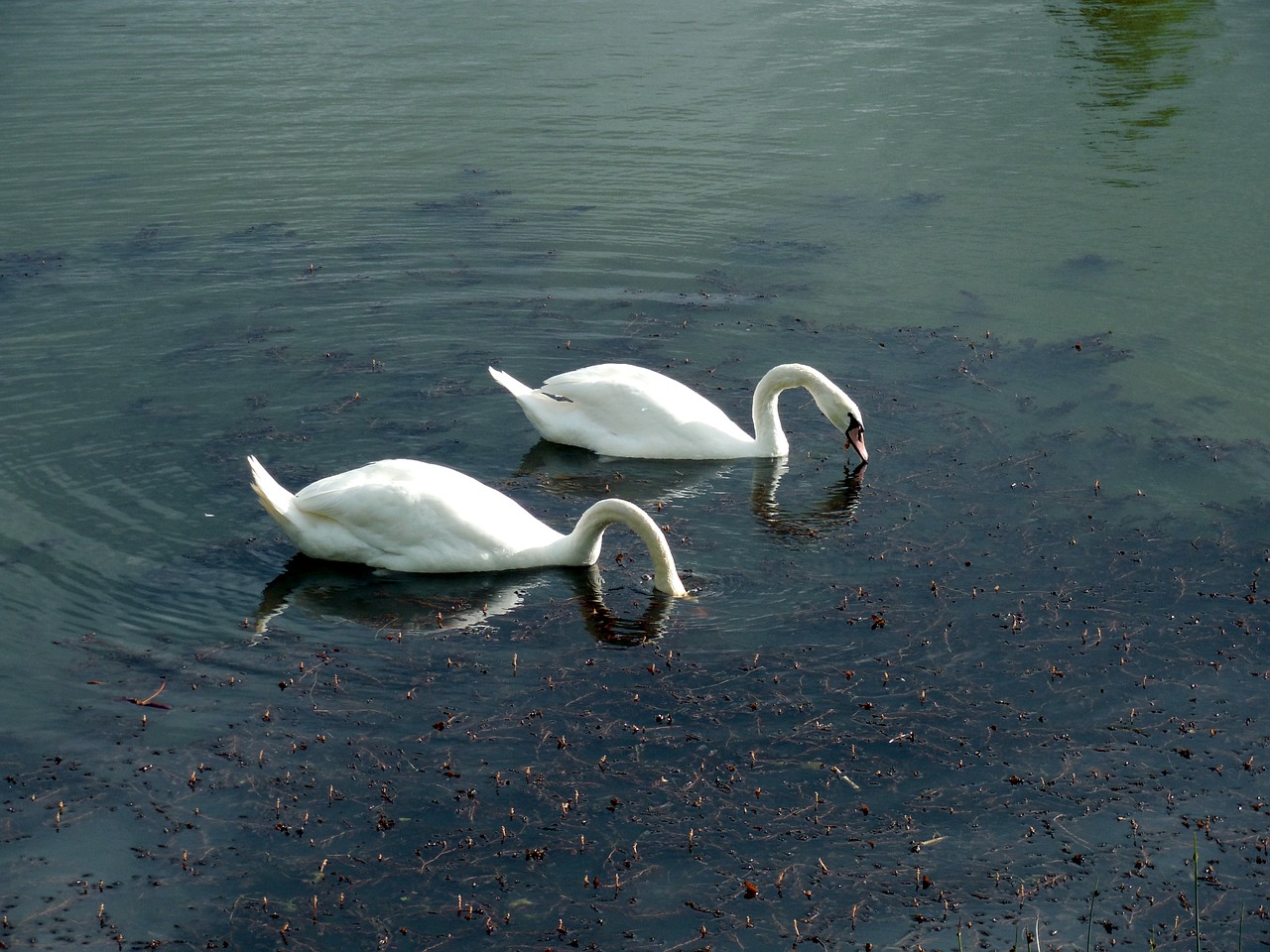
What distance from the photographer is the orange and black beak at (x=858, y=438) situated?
552 inches

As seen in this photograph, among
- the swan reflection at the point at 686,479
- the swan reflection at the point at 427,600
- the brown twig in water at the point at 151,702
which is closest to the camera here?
the brown twig in water at the point at 151,702

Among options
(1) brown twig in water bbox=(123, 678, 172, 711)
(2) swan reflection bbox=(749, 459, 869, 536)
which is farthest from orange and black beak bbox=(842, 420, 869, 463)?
(1) brown twig in water bbox=(123, 678, 172, 711)

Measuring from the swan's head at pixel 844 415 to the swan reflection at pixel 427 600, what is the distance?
3273mm

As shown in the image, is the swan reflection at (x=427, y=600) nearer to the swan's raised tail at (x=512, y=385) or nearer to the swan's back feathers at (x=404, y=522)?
the swan's back feathers at (x=404, y=522)

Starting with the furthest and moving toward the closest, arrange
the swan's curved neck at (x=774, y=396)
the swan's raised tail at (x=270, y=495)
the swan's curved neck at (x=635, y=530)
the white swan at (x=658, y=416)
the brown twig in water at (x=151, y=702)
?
the swan's curved neck at (x=774, y=396), the white swan at (x=658, y=416), the swan's raised tail at (x=270, y=495), the swan's curved neck at (x=635, y=530), the brown twig in water at (x=151, y=702)

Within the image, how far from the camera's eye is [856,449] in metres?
14.1

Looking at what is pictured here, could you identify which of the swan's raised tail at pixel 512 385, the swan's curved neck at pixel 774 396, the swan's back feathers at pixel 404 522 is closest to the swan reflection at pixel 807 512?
the swan's curved neck at pixel 774 396

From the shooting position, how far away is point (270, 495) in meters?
11.8

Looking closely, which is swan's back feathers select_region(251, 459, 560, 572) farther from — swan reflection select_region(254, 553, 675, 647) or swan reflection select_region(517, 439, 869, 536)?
swan reflection select_region(517, 439, 869, 536)

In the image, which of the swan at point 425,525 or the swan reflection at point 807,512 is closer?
the swan at point 425,525

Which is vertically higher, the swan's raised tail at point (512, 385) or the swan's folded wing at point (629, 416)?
the swan's raised tail at point (512, 385)

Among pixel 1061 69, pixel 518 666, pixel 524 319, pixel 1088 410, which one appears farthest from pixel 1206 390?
pixel 1061 69

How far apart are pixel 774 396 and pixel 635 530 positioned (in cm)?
328

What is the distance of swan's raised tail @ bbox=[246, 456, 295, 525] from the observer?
38.4 feet
